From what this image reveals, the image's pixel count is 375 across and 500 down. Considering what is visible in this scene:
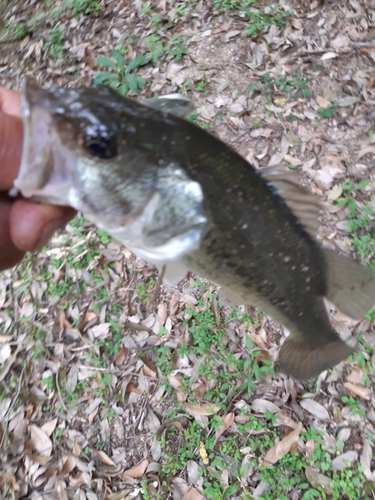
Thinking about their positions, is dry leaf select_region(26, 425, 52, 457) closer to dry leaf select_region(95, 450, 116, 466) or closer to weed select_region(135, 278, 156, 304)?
dry leaf select_region(95, 450, 116, 466)

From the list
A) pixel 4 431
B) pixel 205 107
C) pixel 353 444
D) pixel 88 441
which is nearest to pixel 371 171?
pixel 205 107

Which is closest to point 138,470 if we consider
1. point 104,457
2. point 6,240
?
point 104,457

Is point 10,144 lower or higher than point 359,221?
higher

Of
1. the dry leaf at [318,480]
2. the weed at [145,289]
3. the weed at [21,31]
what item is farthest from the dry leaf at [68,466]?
the weed at [21,31]

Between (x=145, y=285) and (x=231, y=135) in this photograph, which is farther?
(x=231, y=135)

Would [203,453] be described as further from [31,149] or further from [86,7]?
[86,7]

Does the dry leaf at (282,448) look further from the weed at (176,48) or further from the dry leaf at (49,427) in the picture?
the weed at (176,48)

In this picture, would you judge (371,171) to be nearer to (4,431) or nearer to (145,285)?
(145,285)
